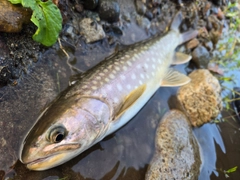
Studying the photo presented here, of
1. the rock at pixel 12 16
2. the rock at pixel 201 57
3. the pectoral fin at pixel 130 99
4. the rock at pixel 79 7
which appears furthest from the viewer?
the rock at pixel 201 57

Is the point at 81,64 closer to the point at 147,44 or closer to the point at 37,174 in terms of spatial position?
the point at 147,44

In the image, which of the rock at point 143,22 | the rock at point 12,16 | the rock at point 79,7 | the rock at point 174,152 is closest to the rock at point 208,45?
the rock at point 143,22

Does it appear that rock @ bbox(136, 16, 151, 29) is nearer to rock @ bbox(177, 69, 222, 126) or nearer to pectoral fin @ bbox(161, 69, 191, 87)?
pectoral fin @ bbox(161, 69, 191, 87)

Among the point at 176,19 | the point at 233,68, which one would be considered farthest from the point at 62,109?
the point at 233,68

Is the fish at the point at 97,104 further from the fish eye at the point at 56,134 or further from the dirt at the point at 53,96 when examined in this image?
the dirt at the point at 53,96

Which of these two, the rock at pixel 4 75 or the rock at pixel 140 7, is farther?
the rock at pixel 140 7

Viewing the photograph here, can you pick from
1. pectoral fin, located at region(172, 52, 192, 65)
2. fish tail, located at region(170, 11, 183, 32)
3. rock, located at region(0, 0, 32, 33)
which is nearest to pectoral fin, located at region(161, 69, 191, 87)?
pectoral fin, located at region(172, 52, 192, 65)
